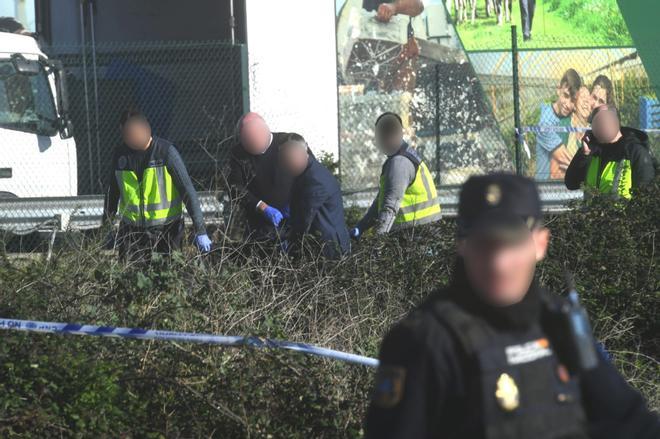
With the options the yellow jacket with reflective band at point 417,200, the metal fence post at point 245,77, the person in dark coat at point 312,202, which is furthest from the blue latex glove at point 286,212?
the metal fence post at point 245,77

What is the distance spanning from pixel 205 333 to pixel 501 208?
3353mm

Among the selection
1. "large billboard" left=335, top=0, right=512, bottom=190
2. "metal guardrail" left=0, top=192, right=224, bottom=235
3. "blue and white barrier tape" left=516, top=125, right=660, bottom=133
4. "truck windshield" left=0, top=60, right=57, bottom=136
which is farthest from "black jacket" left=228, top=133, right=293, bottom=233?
"blue and white barrier tape" left=516, top=125, right=660, bottom=133

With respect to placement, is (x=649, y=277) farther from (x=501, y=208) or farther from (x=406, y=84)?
(x=406, y=84)

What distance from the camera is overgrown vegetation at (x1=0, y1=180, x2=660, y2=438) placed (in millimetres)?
4910

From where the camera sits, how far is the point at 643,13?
1822cm

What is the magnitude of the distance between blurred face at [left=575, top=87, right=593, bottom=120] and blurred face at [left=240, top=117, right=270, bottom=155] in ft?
36.7

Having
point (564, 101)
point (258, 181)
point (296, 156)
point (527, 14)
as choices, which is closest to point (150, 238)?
point (258, 181)

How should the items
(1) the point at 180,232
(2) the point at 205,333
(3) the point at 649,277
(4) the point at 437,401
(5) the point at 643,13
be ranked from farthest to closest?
(5) the point at 643,13
(1) the point at 180,232
(3) the point at 649,277
(2) the point at 205,333
(4) the point at 437,401

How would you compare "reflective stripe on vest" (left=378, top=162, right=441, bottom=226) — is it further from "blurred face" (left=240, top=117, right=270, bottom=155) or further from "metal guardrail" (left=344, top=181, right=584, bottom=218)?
"metal guardrail" (left=344, top=181, right=584, bottom=218)

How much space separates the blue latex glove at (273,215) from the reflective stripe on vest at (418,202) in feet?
2.46

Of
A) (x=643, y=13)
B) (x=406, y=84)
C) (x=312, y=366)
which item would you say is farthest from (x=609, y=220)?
(x=643, y=13)

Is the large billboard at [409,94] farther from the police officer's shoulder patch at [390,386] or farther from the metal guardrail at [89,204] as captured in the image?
the police officer's shoulder patch at [390,386]

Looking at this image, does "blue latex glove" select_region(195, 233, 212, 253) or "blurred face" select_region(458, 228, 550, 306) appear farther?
"blue latex glove" select_region(195, 233, 212, 253)

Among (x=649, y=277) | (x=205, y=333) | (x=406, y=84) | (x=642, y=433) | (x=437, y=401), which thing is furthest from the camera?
(x=406, y=84)
